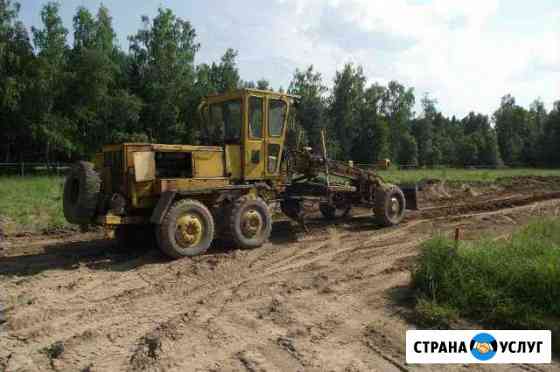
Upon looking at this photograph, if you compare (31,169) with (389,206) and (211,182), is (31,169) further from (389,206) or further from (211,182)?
(389,206)

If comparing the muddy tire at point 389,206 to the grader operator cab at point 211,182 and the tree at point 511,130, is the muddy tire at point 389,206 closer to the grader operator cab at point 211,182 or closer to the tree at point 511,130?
Result: the grader operator cab at point 211,182

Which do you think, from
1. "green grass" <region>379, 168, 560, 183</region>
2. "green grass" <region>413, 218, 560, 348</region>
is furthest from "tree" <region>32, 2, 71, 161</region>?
"green grass" <region>413, 218, 560, 348</region>

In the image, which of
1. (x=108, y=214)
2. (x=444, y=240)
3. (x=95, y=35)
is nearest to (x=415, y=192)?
(x=444, y=240)

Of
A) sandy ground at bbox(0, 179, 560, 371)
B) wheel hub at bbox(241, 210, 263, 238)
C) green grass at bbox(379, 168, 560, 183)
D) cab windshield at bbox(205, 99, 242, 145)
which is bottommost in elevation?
sandy ground at bbox(0, 179, 560, 371)

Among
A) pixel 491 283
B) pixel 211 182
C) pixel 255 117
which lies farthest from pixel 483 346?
pixel 255 117

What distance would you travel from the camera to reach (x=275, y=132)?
370 inches

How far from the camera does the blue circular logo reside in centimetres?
440

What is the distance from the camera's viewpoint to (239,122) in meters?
8.95

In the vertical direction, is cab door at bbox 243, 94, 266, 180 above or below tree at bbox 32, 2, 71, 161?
below

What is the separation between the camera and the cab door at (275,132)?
9.23m

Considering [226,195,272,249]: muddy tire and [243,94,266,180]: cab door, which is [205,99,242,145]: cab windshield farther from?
[226,195,272,249]: muddy tire

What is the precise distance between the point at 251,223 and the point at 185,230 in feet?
4.40

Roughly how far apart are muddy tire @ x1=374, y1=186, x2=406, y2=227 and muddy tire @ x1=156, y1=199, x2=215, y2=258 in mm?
4550

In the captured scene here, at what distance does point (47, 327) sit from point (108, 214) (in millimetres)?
2580
